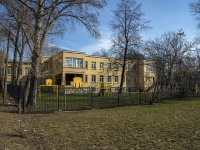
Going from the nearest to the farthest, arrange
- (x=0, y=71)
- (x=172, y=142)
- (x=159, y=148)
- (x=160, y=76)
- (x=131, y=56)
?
1. (x=159, y=148)
2. (x=172, y=142)
3. (x=160, y=76)
4. (x=0, y=71)
5. (x=131, y=56)

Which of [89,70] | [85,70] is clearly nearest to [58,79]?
[85,70]

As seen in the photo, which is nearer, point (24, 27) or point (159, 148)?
point (159, 148)

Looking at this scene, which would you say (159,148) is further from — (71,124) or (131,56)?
(131,56)

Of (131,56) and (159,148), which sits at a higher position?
(131,56)

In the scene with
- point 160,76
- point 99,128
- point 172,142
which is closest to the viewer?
point 172,142

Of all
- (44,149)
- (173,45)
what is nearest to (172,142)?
(44,149)

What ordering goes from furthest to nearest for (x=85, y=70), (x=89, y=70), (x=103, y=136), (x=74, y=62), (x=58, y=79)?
(x=89, y=70)
(x=85, y=70)
(x=58, y=79)
(x=74, y=62)
(x=103, y=136)

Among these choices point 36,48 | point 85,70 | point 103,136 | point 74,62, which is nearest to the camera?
point 103,136

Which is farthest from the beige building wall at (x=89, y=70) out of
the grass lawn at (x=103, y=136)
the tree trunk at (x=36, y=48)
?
the grass lawn at (x=103, y=136)

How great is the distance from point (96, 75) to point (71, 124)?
54.5m

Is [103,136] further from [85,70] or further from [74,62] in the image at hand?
[85,70]

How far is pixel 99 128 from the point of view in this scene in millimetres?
8906

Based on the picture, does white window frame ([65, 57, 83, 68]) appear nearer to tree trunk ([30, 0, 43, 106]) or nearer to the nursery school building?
the nursery school building

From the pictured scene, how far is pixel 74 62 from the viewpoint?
54656 millimetres
